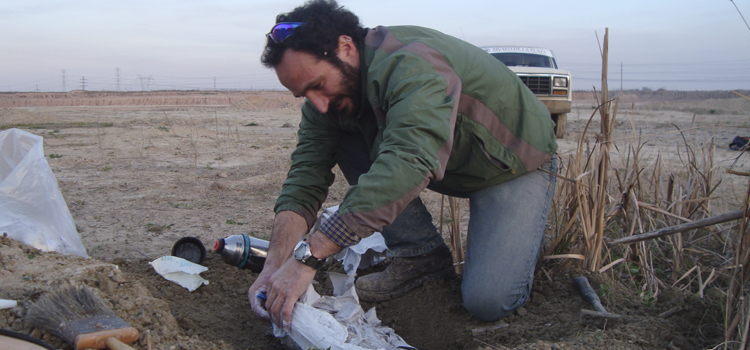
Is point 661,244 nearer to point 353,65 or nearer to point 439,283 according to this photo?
point 439,283

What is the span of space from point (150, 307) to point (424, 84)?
1.21 metres

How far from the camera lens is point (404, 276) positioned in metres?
2.43

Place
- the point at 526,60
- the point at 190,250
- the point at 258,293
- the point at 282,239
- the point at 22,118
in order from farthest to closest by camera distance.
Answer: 1. the point at 22,118
2. the point at 526,60
3. the point at 190,250
4. the point at 282,239
5. the point at 258,293

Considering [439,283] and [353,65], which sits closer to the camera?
[353,65]

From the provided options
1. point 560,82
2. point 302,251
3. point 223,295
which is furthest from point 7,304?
point 560,82

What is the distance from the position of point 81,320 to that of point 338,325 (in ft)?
2.58

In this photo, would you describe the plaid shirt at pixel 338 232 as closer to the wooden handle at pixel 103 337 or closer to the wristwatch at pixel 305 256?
the wristwatch at pixel 305 256

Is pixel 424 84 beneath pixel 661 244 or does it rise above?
above

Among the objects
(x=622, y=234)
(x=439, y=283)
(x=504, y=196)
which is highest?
(x=504, y=196)

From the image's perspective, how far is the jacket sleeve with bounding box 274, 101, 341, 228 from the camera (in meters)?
2.22

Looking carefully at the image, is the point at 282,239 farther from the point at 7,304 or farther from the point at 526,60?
the point at 526,60

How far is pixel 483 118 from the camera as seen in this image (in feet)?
6.26

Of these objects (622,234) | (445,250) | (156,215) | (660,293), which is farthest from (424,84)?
(156,215)

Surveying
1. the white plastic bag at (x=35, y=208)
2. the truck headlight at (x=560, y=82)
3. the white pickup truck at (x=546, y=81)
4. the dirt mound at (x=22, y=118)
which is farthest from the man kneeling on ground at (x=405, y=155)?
the dirt mound at (x=22, y=118)
